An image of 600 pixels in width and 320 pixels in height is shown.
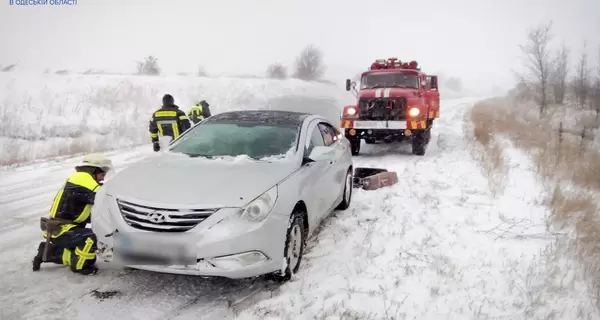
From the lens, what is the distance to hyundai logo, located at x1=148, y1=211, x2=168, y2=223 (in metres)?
3.38

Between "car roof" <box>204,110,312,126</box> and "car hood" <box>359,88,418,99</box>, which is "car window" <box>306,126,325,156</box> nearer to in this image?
"car roof" <box>204,110,312,126</box>

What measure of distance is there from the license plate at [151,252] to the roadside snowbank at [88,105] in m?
8.58

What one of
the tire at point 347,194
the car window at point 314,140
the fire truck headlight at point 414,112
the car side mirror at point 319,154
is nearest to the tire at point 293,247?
the car side mirror at point 319,154

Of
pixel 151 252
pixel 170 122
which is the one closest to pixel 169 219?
pixel 151 252

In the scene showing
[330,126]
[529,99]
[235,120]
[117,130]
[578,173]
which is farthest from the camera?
[529,99]

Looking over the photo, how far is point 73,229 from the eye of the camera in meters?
4.21

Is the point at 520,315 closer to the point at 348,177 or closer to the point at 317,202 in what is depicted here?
the point at 317,202

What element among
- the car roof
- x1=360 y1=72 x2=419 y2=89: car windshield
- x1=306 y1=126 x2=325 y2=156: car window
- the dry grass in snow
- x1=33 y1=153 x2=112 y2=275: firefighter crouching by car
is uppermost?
x1=360 y1=72 x2=419 y2=89: car windshield

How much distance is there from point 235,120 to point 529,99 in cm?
4875

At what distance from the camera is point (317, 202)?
479cm

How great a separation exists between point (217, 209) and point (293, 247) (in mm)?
946

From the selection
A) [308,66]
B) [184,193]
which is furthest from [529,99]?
[184,193]

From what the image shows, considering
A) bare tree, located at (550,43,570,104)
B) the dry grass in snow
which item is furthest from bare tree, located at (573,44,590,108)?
the dry grass in snow

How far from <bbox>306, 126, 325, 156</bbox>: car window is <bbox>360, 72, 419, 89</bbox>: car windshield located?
286 inches
